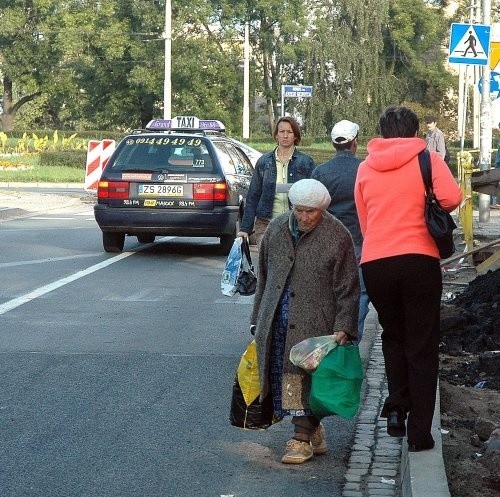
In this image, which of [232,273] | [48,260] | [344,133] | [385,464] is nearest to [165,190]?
[48,260]

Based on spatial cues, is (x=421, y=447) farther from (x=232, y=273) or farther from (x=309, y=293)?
(x=232, y=273)

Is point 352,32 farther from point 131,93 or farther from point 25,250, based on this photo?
point 25,250

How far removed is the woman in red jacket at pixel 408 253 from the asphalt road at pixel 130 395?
645 millimetres

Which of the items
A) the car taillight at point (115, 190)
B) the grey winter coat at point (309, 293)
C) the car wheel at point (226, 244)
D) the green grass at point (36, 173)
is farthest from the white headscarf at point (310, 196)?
the green grass at point (36, 173)

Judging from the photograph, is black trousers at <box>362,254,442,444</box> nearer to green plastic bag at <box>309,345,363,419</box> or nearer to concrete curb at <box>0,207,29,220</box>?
green plastic bag at <box>309,345,363,419</box>

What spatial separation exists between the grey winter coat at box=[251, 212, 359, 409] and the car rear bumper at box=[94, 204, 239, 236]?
10.3 meters

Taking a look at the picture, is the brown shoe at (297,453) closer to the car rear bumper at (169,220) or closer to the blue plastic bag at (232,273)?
the blue plastic bag at (232,273)

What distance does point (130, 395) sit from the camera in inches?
321

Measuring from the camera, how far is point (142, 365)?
363 inches

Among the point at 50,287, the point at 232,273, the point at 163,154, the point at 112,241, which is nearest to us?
the point at 232,273

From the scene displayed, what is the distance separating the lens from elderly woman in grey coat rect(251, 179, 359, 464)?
6.42 metres

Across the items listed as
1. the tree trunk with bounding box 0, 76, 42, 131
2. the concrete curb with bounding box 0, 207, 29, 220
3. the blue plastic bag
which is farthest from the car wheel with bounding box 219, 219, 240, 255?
the tree trunk with bounding box 0, 76, 42, 131

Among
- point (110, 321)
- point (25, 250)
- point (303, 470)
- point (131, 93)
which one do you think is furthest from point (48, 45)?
point (303, 470)

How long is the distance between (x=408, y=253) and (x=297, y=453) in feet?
4.01
